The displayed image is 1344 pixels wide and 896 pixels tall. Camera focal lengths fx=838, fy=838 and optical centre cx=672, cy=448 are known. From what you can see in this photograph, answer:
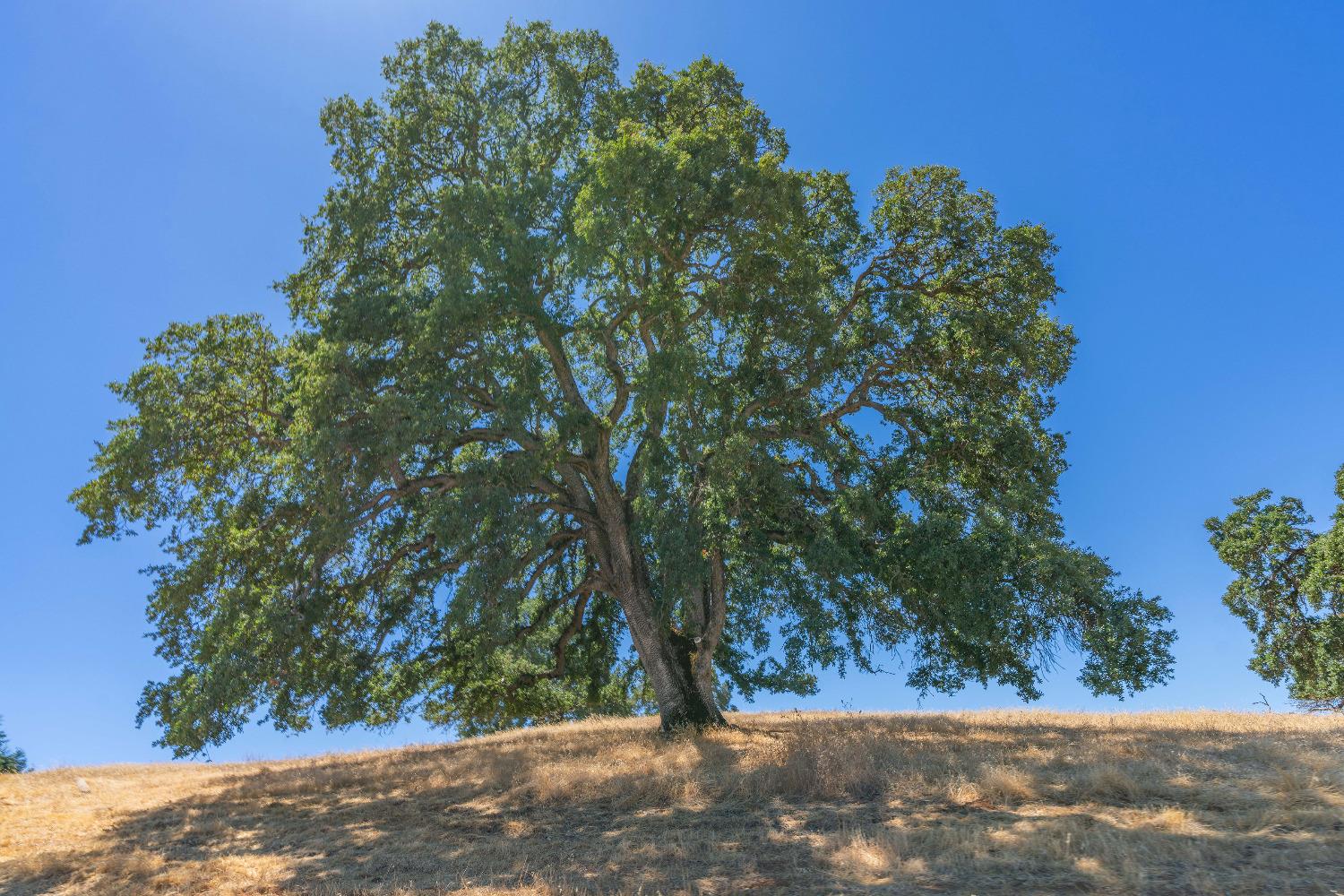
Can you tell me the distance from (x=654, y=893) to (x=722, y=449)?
26.3 ft

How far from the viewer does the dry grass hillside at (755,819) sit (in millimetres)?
7781

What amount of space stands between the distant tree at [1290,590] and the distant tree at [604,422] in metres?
12.7

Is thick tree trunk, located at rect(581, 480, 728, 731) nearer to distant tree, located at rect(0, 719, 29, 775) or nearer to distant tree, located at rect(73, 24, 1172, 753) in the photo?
distant tree, located at rect(73, 24, 1172, 753)

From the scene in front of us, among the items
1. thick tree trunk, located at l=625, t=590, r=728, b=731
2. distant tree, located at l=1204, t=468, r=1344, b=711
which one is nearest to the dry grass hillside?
thick tree trunk, located at l=625, t=590, r=728, b=731

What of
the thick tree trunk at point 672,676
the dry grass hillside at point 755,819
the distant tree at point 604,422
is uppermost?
the distant tree at point 604,422

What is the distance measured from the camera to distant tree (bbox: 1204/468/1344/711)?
23.7 m

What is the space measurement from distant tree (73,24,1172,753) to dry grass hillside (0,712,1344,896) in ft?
5.57

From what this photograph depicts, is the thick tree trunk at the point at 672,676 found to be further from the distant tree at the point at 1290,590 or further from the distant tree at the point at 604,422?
the distant tree at the point at 1290,590

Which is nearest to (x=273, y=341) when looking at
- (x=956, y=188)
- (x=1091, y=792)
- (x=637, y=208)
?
(x=637, y=208)

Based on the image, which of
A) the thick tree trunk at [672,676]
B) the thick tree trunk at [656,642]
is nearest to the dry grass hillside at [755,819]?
the thick tree trunk at [672,676]

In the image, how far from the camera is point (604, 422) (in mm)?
16938

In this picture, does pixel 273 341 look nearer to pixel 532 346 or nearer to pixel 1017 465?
pixel 532 346

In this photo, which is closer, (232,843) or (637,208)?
(232,843)

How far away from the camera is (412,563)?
17547 millimetres
